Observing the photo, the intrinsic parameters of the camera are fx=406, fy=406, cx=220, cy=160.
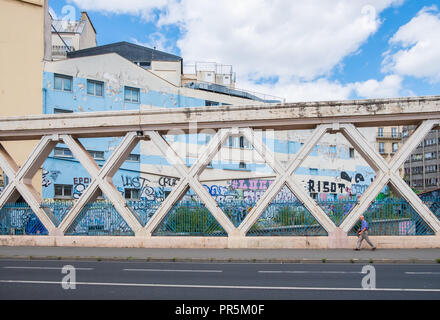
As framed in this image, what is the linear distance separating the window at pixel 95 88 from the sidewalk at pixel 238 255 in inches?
709

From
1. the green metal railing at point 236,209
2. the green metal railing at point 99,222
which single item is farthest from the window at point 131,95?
the green metal railing at point 236,209

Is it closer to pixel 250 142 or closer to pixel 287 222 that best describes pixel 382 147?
pixel 287 222

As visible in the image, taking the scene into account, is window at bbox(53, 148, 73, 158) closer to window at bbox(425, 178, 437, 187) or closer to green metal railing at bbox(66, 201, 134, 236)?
green metal railing at bbox(66, 201, 134, 236)

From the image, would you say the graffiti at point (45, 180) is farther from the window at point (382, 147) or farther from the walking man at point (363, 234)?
the window at point (382, 147)

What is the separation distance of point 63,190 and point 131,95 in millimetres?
9114

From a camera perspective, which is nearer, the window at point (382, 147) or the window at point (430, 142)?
the window at point (382, 147)

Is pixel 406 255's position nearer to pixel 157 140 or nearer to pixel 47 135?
pixel 157 140

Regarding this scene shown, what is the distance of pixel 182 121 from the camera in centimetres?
1504

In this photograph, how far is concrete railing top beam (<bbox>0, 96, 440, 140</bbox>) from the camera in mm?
14016

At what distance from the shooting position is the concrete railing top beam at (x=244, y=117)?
14.0 metres

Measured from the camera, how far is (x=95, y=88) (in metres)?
30.9

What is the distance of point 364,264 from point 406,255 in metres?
1.88

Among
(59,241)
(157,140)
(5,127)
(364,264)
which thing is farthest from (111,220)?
(364,264)
